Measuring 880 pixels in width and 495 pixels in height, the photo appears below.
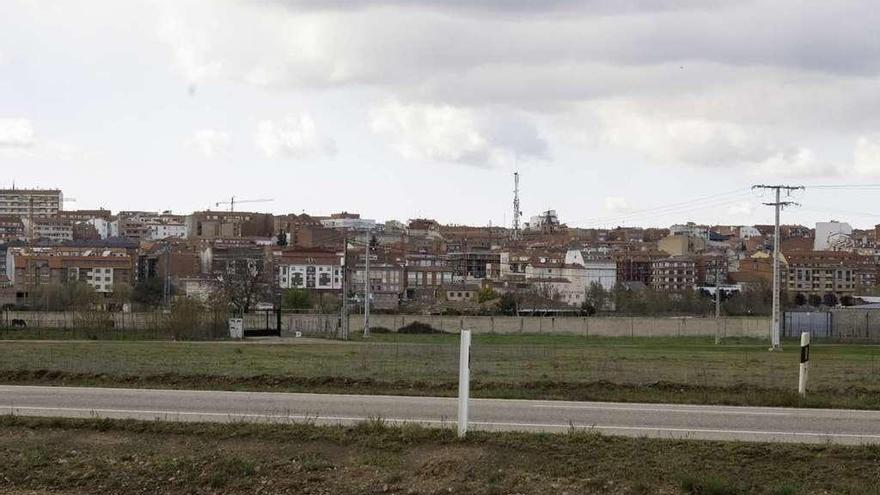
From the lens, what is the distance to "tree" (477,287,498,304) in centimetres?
13790

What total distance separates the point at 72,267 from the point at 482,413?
15391 centimetres

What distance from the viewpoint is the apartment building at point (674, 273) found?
182750 mm

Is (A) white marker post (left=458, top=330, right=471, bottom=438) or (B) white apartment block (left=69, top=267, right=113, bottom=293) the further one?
(B) white apartment block (left=69, top=267, right=113, bottom=293)

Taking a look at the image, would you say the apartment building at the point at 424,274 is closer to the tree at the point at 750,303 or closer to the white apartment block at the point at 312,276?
the white apartment block at the point at 312,276

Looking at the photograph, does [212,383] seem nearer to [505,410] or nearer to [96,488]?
[505,410]

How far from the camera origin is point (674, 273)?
186 m

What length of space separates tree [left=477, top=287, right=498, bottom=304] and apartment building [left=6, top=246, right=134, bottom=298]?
52394 millimetres

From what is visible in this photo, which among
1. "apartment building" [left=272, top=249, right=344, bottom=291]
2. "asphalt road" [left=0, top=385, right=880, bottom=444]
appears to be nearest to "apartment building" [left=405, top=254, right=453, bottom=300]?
"apartment building" [left=272, top=249, right=344, bottom=291]

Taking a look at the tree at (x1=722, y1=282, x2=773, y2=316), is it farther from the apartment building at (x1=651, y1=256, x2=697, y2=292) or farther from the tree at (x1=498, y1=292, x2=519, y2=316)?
the apartment building at (x1=651, y1=256, x2=697, y2=292)

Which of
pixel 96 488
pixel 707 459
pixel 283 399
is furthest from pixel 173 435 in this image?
pixel 707 459

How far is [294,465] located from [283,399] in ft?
16.6

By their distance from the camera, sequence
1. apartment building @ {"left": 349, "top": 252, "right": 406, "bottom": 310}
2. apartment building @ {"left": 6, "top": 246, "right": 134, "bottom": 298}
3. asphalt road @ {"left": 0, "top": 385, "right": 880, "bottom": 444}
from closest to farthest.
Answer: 1. asphalt road @ {"left": 0, "top": 385, "right": 880, "bottom": 444}
2. apartment building @ {"left": 6, "top": 246, "right": 134, "bottom": 298}
3. apartment building @ {"left": 349, "top": 252, "right": 406, "bottom": 310}

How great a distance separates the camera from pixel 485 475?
10.9 m

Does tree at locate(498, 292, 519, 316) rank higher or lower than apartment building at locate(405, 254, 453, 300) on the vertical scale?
lower
